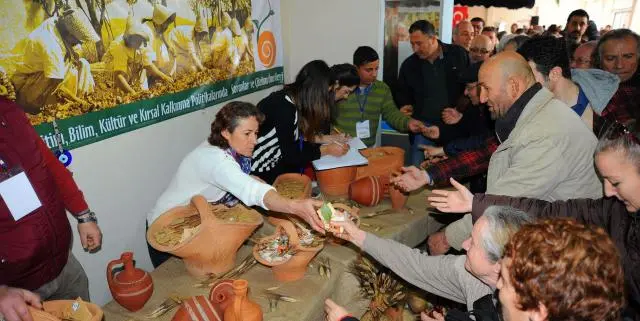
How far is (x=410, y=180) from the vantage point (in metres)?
2.51

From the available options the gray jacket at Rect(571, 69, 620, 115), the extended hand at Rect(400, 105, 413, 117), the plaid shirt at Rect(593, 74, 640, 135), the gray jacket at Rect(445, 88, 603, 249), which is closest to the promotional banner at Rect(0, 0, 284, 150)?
the extended hand at Rect(400, 105, 413, 117)

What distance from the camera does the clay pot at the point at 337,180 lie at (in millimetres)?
2686

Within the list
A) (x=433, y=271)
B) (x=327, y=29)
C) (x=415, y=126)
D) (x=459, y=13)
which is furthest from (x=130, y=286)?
(x=459, y=13)

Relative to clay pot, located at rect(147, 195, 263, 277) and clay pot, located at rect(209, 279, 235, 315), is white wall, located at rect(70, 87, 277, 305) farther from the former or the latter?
clay pot, located at rect(209, 279, 235, 315)

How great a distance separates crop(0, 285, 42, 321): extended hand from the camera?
140cm

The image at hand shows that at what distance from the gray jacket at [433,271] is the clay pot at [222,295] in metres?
0.59

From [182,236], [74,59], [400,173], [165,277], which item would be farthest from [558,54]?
[74,59]

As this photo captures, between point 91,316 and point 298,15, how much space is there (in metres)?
3.55

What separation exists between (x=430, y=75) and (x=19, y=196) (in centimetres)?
323

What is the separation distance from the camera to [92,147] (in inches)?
99.1

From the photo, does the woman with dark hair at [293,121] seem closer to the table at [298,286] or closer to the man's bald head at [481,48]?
the table at [298,286]

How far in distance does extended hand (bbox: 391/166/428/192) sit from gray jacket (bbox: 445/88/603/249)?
0.52 m

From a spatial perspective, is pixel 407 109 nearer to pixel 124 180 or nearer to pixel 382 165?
pixel 382 165

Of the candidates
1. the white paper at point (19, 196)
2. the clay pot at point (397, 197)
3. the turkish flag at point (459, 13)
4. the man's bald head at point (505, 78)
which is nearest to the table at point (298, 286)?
the clay pot at point (397, 197)
